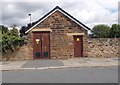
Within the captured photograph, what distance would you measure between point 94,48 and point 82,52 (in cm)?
129

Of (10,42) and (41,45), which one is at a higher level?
(10,42)

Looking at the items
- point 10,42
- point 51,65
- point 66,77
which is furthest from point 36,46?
point 66,77

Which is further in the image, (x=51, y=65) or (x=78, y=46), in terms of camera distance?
(x=78, y=46)

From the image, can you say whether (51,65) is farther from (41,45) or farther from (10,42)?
(10,42)

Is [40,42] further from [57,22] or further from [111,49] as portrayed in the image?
[111,49]

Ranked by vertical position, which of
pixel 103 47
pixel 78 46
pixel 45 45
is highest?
pixel 45 45

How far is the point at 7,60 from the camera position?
1019 inches

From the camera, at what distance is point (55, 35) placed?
86.9ft

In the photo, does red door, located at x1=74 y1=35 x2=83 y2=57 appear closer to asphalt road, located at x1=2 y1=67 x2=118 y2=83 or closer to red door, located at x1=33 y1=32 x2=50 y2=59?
red door, located at x1=33 y1=32 x2=50 y2=59

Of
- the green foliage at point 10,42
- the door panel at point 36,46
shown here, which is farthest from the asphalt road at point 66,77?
the door panel at point 36,46

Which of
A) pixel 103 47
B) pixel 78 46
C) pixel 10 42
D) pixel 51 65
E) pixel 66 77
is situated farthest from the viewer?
pixel 103 47

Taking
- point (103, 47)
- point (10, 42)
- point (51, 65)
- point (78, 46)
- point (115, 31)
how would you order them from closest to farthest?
1. point (51, 65)
2. point (10, 42)
3. point (78, 46)
4. point (103, 47)
5. point (115, 31)

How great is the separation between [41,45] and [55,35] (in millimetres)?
1706

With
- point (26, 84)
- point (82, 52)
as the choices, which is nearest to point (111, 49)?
point (82, 52)
